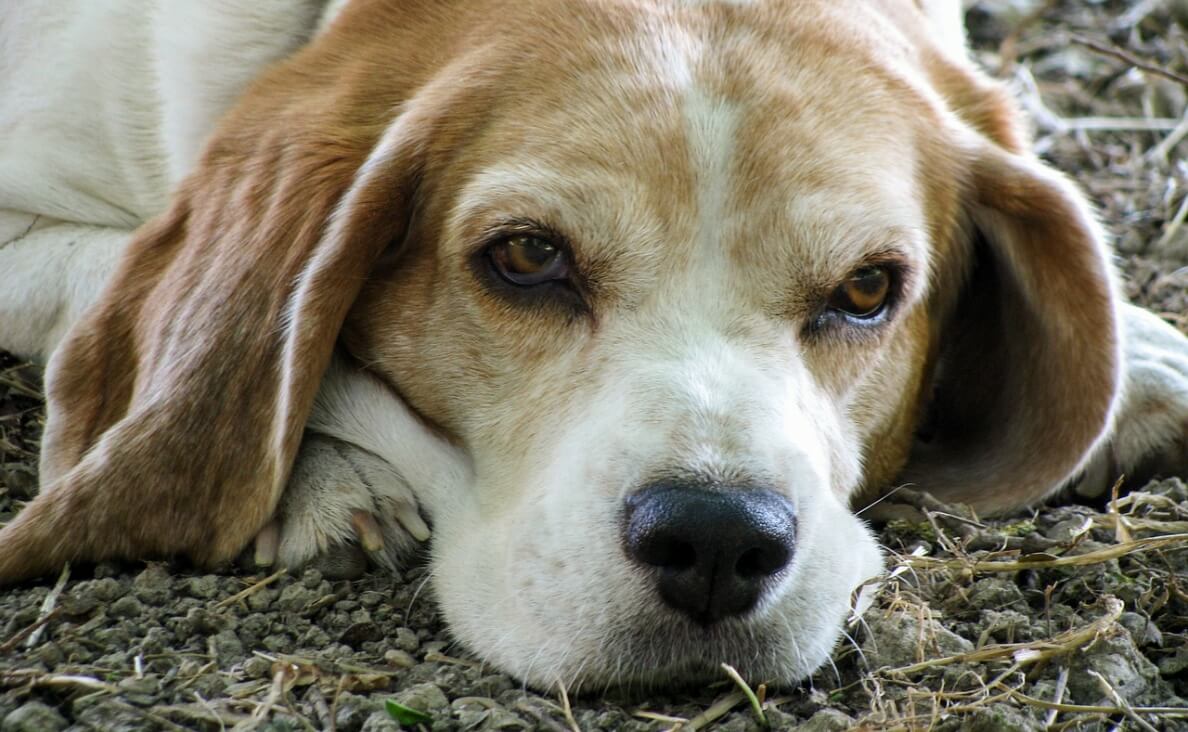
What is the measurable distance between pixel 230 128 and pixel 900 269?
1.49m

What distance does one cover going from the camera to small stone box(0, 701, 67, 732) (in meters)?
2.21

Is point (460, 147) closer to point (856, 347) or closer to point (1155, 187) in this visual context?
point (856, 347)

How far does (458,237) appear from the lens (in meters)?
2.85

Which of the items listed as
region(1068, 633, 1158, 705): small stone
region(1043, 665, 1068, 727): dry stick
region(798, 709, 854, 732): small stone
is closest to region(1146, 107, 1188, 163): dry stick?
region(1068, 633, 1158, 705): small stone

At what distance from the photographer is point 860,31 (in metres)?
3.17

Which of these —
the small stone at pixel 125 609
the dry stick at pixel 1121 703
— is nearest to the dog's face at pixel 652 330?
the dry stick at pixel 1121 703

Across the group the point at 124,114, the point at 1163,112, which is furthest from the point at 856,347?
the point at 1163,112

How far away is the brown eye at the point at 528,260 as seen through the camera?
2793 millimetres

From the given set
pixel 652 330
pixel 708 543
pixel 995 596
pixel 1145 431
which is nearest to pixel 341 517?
pixel 652 330

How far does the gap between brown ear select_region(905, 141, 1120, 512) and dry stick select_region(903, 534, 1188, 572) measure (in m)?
0.50

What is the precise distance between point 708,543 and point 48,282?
85.8 inches

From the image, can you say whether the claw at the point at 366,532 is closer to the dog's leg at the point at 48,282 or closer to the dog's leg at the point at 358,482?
the dog's leg at the point at 358,482

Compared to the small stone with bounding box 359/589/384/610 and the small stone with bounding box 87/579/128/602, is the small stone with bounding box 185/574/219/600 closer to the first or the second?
the small stone with bounding box 87/579/128/602

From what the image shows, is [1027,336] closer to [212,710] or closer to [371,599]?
[371,599]
